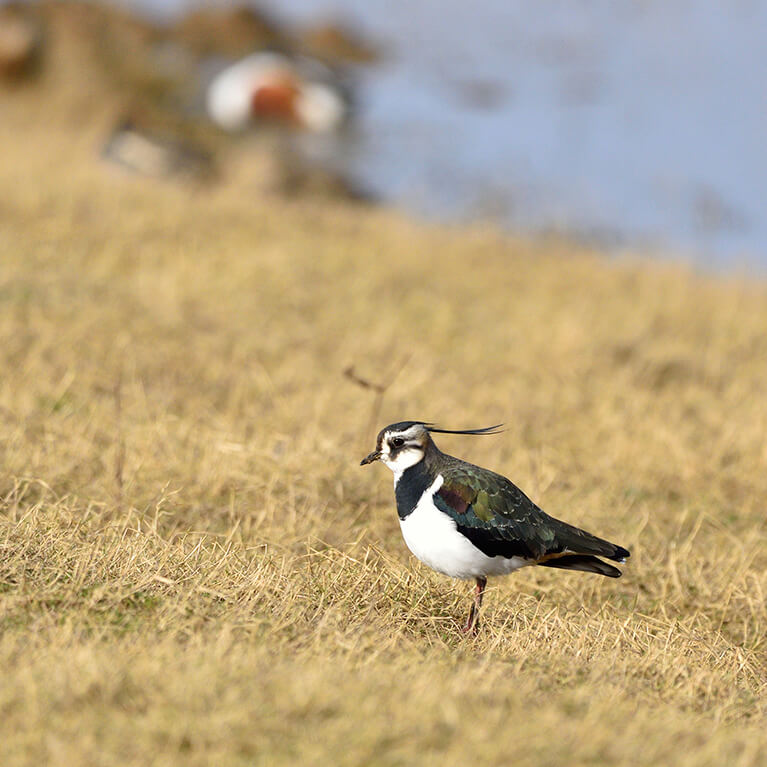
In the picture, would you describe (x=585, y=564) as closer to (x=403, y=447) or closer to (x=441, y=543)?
(x=441, y=543)

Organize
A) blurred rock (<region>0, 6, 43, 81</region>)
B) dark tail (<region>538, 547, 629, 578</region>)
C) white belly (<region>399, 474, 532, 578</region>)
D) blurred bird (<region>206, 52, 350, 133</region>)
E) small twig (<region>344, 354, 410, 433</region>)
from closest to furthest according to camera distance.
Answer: white belly (<region>399, 474, 532, 578</region>), dark tail (<region>538, 547, 629, 578</region>), small twig (<region>344, 354, 410, 433</region>), blurred rock (<region>0, 6, 43, 81</region>), blurred bird (<region>206, 52, 350, 133</region>)

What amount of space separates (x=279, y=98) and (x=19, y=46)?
4.93 m

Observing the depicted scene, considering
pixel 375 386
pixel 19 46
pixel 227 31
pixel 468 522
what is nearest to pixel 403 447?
pixel 468 522

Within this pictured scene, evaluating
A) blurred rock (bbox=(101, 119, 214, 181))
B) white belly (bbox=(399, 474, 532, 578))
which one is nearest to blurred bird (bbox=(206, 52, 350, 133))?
blurred rock (bbox=(101, 119, 214, 181))

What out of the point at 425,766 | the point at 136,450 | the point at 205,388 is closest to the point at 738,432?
the point at 205,388

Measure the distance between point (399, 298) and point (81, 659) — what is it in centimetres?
719

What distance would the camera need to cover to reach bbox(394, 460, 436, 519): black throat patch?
398 cm

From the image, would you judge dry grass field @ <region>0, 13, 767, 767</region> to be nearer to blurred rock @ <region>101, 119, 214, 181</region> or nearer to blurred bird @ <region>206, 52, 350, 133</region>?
blurred rock @ <region>101, 119, 214, 181</region>

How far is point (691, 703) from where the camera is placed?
3.52 m

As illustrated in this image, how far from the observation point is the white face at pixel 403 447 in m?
4.09

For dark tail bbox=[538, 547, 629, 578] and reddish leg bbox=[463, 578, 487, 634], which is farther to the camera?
dark tail bbox=[538, 547, 629, 578]

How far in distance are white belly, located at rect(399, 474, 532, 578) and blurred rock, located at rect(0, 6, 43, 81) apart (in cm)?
1915

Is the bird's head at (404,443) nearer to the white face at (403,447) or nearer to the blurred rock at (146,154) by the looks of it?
the white face at (403,447)

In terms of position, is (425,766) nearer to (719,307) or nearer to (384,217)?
(719,307)
